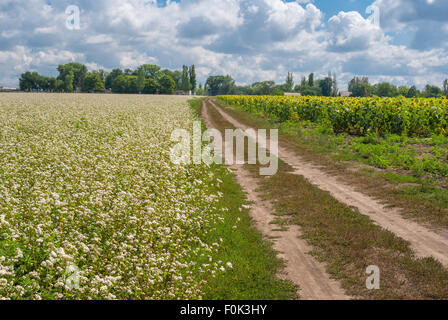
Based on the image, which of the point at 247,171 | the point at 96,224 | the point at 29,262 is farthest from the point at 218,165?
the point at 29,262

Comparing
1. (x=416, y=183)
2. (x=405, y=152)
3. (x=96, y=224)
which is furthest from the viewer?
(x=405, y=152)

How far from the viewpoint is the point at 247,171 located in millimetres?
14766

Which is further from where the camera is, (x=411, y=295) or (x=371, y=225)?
(x=371, y=225)

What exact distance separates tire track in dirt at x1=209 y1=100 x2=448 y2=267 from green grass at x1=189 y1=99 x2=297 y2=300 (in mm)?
3101

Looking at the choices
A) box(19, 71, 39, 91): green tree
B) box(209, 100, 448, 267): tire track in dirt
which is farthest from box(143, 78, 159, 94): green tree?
box(209, 100, 448, 267): tire track in dirt

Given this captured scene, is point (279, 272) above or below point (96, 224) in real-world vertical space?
below

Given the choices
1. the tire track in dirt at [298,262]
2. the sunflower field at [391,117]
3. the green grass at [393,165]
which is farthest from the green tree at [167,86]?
the tire track in dirt at [298,262]

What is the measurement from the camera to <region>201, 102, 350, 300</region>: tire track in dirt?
5941 millimetres

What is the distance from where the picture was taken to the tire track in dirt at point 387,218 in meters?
7.51

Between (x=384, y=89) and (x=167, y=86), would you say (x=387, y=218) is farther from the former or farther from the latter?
(x=167, y=86)

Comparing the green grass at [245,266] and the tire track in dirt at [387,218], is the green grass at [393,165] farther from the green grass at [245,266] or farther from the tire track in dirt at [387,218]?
the green grass at [245,266]

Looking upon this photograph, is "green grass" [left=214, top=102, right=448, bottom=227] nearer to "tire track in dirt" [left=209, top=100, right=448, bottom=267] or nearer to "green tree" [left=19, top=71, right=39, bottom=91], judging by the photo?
"tire track in dirt" [left=209, top=100, right=448, bottom=267]

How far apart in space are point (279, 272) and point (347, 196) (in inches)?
214
